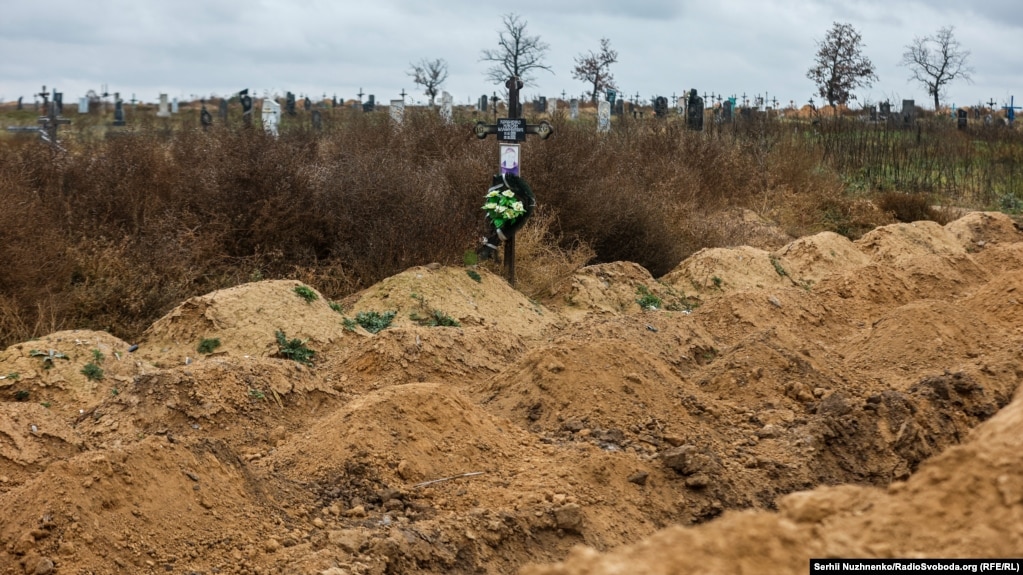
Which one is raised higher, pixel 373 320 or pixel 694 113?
pixel 694 113

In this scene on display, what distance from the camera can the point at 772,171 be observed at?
23.6 m

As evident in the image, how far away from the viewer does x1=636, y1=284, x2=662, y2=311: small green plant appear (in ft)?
41.9

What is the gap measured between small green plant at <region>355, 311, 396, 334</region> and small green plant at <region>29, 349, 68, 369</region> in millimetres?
2726

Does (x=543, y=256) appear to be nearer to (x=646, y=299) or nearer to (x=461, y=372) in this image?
(x=646, y=299)

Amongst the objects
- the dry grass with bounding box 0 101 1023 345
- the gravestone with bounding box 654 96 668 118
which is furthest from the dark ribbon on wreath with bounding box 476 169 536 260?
the gravestone with bounding box 654 96 668 118

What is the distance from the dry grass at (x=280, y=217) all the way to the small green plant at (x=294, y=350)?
136 cm

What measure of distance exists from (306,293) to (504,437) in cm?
376

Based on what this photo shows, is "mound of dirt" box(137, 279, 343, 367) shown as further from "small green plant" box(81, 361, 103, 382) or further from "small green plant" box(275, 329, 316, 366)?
"small green plant" box(81, 361, 103, 382)

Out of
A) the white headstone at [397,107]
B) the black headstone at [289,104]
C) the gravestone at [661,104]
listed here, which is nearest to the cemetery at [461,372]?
the white headstone at [397,107]

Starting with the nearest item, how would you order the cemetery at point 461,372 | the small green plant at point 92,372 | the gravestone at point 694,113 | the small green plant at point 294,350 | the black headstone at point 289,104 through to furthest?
the cemetery at point 461,372 < the small green plant at point 92,372 < the small green plant at point 294,350 < the gravestone at point 694,113 < the black headstone at point 289,104

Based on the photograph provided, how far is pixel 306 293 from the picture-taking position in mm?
10023

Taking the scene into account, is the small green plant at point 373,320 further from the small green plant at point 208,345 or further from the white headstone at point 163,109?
the white headstone at point 163,109

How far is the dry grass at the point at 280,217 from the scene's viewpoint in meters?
9.97

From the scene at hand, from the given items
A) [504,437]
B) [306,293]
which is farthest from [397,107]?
[504,437]
